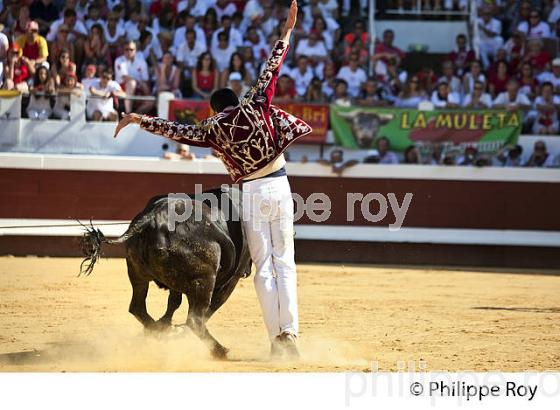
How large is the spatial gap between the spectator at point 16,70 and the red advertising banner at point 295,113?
1.54 m

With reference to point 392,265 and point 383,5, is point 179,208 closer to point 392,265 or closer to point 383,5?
point 392,265

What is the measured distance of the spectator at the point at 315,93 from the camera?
36.3ft

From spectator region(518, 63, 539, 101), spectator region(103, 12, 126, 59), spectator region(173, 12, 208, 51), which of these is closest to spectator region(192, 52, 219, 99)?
spectator region(173, 12, 208, 51)

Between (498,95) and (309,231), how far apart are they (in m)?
2.71

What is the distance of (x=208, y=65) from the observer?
36.9ft

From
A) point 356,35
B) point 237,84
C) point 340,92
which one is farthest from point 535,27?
point 237,84

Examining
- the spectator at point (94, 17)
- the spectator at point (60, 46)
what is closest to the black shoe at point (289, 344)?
the spectator at point (60, 46)

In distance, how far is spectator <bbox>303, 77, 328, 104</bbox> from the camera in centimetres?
1108

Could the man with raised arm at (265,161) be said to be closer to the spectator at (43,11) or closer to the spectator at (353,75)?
the spectator at (353,75)

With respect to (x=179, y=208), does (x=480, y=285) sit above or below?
below

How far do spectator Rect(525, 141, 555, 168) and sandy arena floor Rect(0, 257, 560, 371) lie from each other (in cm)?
143

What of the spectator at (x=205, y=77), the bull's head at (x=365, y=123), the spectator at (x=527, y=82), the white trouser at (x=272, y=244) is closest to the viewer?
the white trouser at (x=272, y=244)

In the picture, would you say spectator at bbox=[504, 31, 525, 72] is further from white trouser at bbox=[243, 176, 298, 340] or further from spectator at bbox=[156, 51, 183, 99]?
white trouser at bbox=[243, 176, 298, 340]
